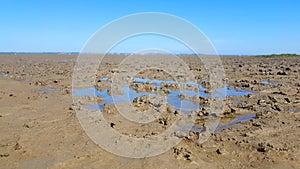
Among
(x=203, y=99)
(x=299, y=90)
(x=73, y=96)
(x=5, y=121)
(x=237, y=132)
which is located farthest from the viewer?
(x=299, y=90)

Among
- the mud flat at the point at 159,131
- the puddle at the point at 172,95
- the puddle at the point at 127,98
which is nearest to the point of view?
the mud flat at the point at 159,131

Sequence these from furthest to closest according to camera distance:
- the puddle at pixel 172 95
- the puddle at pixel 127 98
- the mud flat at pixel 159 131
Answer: the puddle at pixel 172 95 < the puddle at pixel 127 98 < the mud flat at pixel 159 131

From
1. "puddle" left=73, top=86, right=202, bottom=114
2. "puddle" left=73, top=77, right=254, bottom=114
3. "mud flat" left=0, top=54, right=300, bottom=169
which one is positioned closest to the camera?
"mud flat" left=0, top=54, right=300, bottom=169

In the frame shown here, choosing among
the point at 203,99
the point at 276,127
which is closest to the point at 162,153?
the point at 276,127

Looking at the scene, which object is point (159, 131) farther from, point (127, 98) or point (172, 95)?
point (172, 95)

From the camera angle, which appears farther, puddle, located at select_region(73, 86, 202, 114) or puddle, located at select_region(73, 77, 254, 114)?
puddle, located at select_region(73, 77, 254, 114)

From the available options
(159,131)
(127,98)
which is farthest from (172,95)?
(159,131)

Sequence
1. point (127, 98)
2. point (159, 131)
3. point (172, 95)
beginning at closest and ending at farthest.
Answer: point (159, 131) → point (127, 98) → point (172, 95)

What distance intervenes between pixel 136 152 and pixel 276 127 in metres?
4.01

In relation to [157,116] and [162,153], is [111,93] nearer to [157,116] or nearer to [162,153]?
[157,116]

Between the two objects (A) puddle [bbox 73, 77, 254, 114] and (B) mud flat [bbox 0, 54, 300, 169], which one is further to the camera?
(A) puddle [bbox 73, 77, 254, 114]

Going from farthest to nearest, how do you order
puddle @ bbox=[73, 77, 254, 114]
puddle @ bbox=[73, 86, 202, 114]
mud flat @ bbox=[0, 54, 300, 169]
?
1. puddle @ bbox=[73, 77, 254, 114]
2. puddle @ bbox=[73, 86, 202, 114]
3. mud flat @ bbox=[0, 54, 300, 169]

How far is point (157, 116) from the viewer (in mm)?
9047

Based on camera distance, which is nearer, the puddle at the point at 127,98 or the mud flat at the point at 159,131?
the mud flat at the point at 159,131
